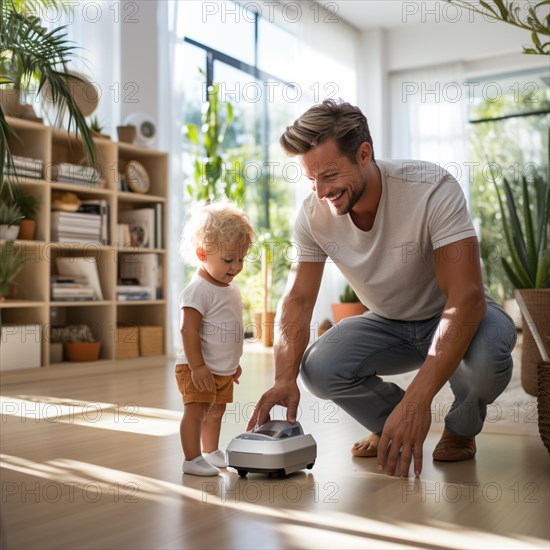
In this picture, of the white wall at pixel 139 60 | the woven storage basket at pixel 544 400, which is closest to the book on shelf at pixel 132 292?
the white wall at pixel 139 60

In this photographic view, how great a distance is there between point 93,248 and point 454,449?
283cm

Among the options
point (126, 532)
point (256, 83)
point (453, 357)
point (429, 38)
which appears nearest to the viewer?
point (126, 532)

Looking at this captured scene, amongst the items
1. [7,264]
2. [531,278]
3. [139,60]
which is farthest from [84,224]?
[531,278]

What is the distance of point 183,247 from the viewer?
195 cm

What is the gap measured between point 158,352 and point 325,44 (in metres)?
3.58

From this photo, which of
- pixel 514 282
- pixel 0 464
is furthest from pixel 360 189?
pixel 514 282

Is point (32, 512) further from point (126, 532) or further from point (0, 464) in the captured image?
point (0, 464)

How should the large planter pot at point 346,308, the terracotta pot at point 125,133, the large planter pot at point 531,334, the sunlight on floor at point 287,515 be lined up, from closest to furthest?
the sunlight on floor at point 287,515 → the large planter pot at point 531,334 → the terracotta pot at point 125,133 → the large planter pot at point 346,308

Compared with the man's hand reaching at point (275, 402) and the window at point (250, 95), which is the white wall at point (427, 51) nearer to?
the window at point (250, 95)

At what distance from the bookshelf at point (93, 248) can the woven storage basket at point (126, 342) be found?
4 cm

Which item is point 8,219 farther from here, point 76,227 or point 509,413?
point 509,413

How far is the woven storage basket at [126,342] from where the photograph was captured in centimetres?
447

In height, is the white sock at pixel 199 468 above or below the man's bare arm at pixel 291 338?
below

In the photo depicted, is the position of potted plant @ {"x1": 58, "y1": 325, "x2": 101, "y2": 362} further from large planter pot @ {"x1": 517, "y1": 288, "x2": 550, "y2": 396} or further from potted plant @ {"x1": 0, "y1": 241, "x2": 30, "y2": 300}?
large planter pot @ {"x1": 517, "y1": 288, "x2": 550, "y2": 396}
